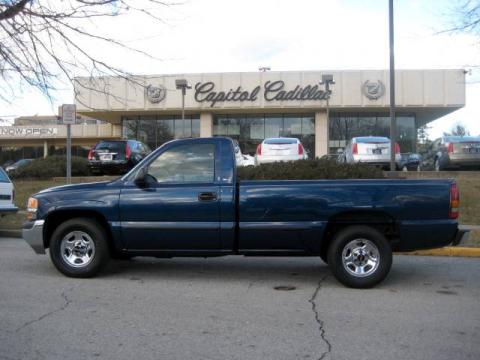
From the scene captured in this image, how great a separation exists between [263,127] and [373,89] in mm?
7818

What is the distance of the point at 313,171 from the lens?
43.5 feet

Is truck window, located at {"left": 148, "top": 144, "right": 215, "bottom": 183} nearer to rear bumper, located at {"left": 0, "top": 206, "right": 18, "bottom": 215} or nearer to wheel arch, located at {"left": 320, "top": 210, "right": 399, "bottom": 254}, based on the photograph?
wheel arch, located at {"left": 320, "top": 210, "right": 399, "bottom": 254}

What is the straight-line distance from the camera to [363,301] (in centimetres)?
611

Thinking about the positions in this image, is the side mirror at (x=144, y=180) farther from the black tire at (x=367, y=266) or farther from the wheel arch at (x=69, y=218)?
the black tire at (x=367, y=266)

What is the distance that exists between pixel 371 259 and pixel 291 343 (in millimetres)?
2475

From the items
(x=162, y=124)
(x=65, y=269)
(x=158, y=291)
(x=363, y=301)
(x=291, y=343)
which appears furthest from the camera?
(x=162, y=124)

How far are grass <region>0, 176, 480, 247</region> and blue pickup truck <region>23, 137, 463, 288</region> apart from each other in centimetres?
373

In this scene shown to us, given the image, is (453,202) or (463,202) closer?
(453,202)

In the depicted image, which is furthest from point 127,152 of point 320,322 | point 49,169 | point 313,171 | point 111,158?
point 320,322

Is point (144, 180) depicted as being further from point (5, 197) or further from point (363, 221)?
point (5, 197)

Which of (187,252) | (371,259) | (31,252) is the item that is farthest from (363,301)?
(31,252)

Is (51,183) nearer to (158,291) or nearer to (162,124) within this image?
(158,291)

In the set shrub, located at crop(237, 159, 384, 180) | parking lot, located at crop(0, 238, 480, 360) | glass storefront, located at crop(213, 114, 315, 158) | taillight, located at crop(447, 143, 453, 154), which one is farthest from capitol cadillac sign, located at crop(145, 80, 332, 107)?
parking lot, located at crop(0, 238, 480, 360)

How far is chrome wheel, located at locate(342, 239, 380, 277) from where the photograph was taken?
6723 millimetres
